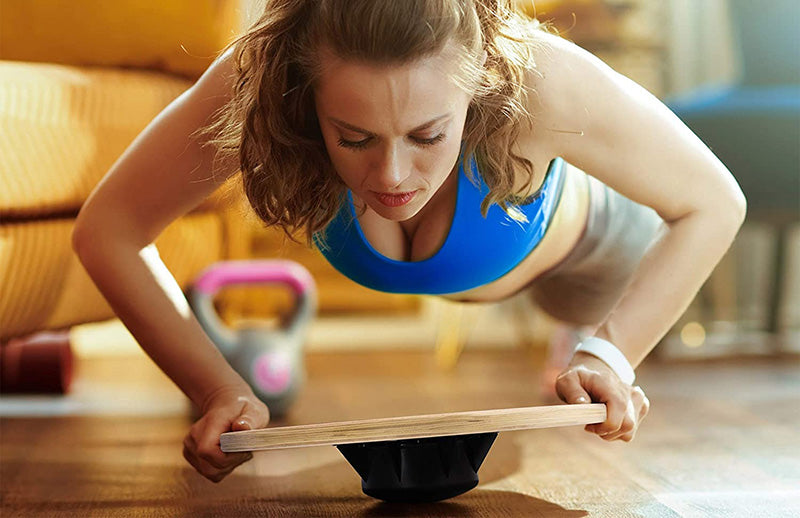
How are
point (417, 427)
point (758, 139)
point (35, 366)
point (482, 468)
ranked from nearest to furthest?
point (417, 427) < point (482, 468) < point (35, 366) < point (758, 139)

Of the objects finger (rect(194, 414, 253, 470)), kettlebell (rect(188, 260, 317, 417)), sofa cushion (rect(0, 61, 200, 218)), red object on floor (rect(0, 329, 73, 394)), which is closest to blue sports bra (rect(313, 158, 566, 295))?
finger (rect(194, 414, 253, 470))

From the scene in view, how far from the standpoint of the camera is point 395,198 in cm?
91

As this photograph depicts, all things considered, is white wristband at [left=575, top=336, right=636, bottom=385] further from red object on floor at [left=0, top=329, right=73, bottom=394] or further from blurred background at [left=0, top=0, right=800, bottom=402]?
red object on floor at [left=0, top=329, right=73, bottom=394]

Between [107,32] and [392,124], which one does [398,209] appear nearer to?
[392,124]

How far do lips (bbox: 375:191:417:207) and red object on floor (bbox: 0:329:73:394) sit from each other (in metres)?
1.18

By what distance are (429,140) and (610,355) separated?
29 cm

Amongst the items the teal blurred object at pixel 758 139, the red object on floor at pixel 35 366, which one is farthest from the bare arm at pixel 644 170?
the red object on floor at pixel 35 366

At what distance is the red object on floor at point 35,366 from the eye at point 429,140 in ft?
4.03

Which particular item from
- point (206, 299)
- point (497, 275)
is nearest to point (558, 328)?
point (206, 299)

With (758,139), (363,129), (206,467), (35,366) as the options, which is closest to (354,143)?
(363,129)

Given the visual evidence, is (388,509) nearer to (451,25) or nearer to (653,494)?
(653,494)

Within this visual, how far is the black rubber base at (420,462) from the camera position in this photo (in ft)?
2.94

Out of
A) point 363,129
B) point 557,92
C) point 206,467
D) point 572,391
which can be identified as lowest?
point 206,467

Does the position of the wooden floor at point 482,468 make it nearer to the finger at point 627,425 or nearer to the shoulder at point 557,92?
the finger at point 627,425
